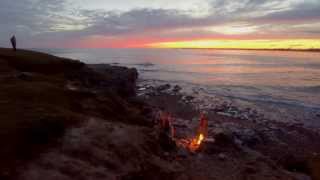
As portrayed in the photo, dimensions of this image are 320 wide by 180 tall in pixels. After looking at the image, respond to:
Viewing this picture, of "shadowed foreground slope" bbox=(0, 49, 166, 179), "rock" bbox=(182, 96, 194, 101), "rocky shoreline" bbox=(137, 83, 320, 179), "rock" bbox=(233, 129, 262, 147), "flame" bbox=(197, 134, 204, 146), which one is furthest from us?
"rock" bbox=(182, 96, 194, 101)

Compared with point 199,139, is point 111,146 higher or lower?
higher

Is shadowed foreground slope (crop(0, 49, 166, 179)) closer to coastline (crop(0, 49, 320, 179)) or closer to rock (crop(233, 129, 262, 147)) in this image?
coastline (crop(0, 49, 320, 179))

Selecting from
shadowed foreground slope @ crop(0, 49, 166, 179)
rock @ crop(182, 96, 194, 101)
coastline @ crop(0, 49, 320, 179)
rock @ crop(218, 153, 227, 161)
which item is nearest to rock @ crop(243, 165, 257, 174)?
coastline @ crop(0, 49, 320, 179)

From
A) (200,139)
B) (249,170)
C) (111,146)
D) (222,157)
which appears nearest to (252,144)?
(200,139)

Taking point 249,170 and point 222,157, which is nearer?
point 249,170

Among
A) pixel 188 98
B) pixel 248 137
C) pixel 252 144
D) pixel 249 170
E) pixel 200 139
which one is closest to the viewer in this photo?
pixel 249 170

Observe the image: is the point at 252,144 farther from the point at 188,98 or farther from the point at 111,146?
the point at 188,98

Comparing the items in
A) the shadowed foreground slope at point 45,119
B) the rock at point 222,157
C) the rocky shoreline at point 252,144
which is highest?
the shadowed foreground slope at point 45,119

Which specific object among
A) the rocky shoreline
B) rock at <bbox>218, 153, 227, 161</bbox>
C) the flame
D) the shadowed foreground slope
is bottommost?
the rocky shoreline

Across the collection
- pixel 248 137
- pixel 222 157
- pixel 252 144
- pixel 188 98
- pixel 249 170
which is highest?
pixel 222 157

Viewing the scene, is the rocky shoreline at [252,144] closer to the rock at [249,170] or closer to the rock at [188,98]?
the rock at [249,170]

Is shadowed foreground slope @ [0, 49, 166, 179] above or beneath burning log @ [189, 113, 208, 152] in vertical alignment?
above

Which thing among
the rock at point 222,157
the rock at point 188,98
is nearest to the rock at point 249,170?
the rock at point 222,157

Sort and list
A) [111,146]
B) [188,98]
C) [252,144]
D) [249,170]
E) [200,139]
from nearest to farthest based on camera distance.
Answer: [111,146] → [249,170] → [200,139] → [252,144] → [188,98]
